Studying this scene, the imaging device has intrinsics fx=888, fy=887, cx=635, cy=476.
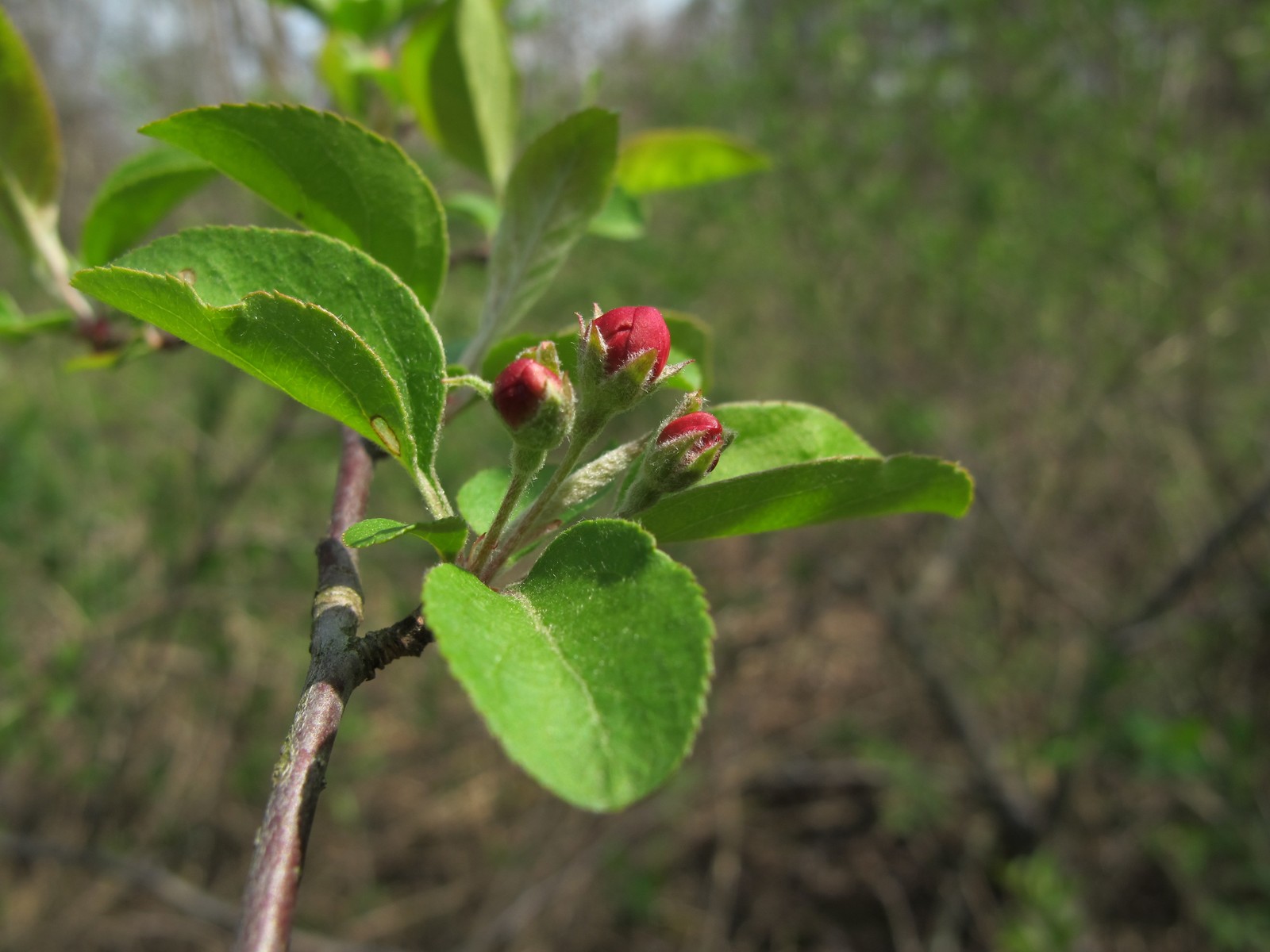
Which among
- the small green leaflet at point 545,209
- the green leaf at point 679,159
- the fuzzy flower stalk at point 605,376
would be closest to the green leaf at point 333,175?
the small green leaflet at point 545,209

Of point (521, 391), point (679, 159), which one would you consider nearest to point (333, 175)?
point (521, 391)

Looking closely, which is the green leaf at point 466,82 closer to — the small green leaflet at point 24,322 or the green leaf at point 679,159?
the green leaf at point 679,159

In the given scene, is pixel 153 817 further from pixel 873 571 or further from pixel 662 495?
pixel 662 495

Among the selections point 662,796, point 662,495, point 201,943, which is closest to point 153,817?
point 201,943

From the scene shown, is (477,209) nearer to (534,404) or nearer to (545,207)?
(545,207)

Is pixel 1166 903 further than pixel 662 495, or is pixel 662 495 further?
pixel 1166 903
